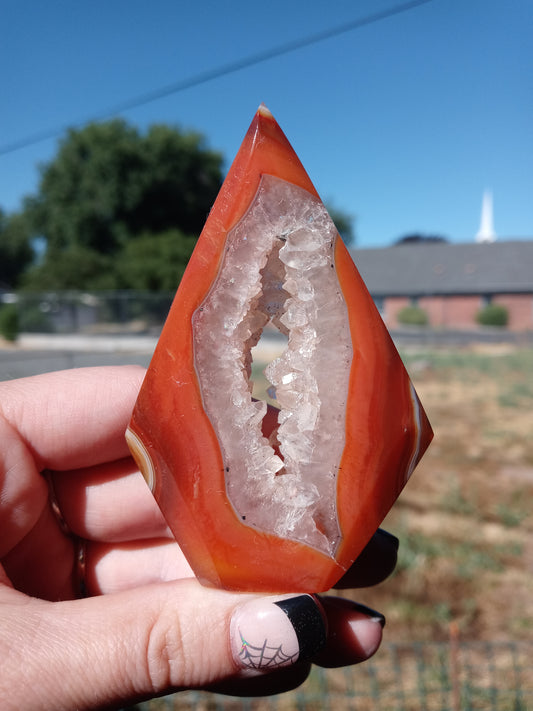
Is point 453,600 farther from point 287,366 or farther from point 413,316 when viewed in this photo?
point 413,316

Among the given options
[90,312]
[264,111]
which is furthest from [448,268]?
[264,111]

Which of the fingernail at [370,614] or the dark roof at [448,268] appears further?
the dark roof at [448,268]

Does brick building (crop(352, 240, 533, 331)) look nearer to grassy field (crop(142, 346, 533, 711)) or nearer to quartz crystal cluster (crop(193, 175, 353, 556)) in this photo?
grassy field (crop(142, 346, 533, 711))

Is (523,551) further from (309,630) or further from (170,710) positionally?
(309,630)

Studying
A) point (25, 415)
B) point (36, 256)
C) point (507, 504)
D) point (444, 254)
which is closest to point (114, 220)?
point (36, 256)

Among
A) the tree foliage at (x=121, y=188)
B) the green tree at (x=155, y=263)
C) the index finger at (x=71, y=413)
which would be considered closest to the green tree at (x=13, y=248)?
the tree foliage at (x=121, y=188)

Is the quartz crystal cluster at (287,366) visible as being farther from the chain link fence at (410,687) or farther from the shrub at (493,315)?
the shrub at (493,315)
